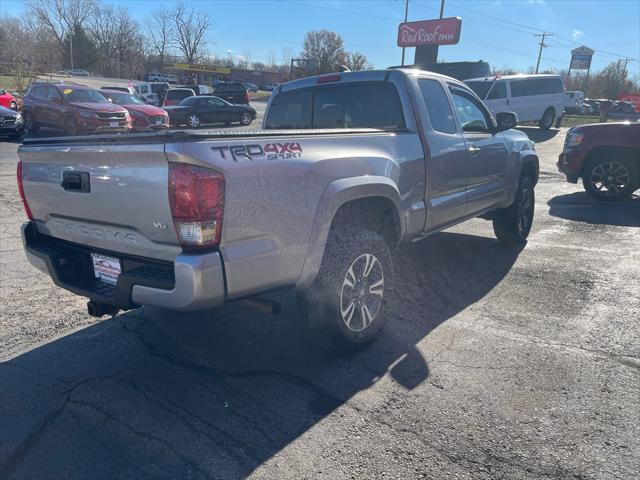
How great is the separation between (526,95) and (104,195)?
2140 cm

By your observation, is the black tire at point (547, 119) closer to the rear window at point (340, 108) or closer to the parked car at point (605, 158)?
the parked car at point (605, 158)

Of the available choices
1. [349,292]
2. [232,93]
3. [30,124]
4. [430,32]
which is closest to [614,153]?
[349,292]

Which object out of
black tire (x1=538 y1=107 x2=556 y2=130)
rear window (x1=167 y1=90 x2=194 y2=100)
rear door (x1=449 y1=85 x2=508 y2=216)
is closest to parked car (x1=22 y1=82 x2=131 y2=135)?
rear window (x1=167 y1=90 x2=194 y2=100)

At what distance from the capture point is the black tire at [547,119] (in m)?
22.4

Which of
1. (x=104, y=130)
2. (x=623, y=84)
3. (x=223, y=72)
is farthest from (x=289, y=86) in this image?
(x=623, y=84)

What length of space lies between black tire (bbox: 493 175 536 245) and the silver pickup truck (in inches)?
71.4

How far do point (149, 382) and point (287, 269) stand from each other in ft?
3.80

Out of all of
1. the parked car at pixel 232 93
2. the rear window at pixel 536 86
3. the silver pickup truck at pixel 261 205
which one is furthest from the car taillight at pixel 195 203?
the parked car at pixel 232 93

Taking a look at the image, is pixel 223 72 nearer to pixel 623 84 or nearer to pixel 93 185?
pixel 623 84

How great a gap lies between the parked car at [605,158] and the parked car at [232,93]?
2509cm

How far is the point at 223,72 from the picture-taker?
228 ft

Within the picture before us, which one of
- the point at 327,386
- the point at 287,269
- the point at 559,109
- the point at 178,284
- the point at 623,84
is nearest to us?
the point at 178,284

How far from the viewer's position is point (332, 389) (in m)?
3.12

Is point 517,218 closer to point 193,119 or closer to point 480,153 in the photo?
point 480,153
